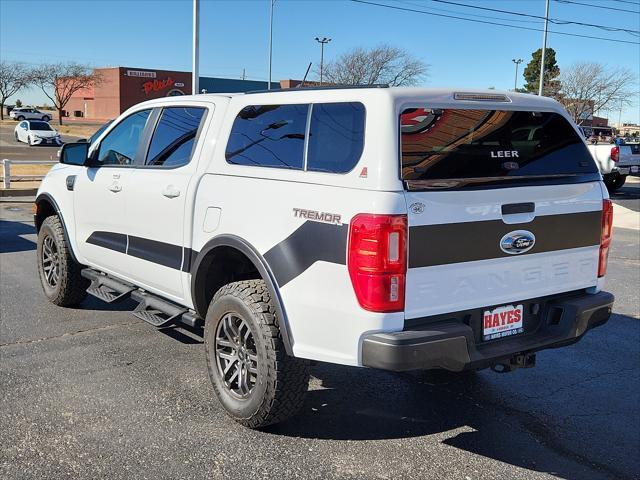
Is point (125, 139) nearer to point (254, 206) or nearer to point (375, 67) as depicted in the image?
point (254, 206)

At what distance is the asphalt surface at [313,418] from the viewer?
135 inches

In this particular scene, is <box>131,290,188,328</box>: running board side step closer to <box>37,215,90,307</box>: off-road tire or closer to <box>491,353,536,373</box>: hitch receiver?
<box>37,215,90,307</box>: off-road tire

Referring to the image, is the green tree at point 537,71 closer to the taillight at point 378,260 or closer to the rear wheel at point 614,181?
the rear wheel at point 614,181

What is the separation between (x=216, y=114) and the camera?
429cm

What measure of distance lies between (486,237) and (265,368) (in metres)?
1.39

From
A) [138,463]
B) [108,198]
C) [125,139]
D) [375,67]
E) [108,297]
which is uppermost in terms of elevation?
[375,67]

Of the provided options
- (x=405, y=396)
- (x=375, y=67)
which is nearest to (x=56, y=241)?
(x=405, y=396)

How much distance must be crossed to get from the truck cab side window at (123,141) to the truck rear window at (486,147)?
8.43 ft

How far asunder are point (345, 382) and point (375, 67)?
4145 cm

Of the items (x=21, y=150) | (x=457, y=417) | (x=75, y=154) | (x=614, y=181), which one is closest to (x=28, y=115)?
(x=21, y=150)

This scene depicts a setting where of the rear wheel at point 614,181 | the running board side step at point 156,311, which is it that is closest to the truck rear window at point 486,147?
the running board side step at point 156,311

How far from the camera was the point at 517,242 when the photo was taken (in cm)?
349

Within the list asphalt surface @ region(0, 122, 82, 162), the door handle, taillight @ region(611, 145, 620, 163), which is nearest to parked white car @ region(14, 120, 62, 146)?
asphalt surface @ region(0, 122, 82, 162)

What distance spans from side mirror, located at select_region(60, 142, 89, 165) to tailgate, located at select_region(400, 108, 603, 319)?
3.35m
